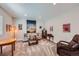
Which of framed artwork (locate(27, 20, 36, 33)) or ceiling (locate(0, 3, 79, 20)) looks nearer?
ceiling (locate(0, 3, 79, 20))

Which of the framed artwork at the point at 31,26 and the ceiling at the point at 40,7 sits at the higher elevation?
the ceiling at the point at 40,7

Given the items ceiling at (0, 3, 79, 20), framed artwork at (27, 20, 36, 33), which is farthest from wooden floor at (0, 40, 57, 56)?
framed artwork at (27, 20, 36, 33)

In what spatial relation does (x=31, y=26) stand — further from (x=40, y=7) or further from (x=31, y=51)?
(x=31, y=51)

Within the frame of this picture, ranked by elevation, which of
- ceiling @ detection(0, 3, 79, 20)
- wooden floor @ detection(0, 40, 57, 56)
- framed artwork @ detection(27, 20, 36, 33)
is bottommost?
wooden floor @ detection(0, 40, 57, 56)

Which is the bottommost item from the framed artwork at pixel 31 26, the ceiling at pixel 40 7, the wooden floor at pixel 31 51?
the wooden floor at pixel 31 51

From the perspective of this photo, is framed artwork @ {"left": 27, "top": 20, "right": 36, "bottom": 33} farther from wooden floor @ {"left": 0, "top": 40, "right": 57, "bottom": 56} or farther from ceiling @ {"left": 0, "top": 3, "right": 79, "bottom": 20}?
wooden floor @ {"left": 0, "top": 40, "right": 57, "bottom": 56}

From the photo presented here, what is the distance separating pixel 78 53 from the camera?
12.0 ft

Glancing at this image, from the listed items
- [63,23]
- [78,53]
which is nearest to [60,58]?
[78,53]

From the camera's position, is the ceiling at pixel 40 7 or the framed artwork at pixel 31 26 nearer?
the ceiling at pixel 40 7

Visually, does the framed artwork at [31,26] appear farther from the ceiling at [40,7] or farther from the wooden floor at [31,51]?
the wooden floor at [31,51]

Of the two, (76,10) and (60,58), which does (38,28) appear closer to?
(76,10)

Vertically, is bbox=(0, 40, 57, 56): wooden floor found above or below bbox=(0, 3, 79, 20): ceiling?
below

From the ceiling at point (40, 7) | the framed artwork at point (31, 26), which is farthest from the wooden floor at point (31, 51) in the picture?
the framed artwork at point (31, 26)

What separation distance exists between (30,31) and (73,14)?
653 cm
